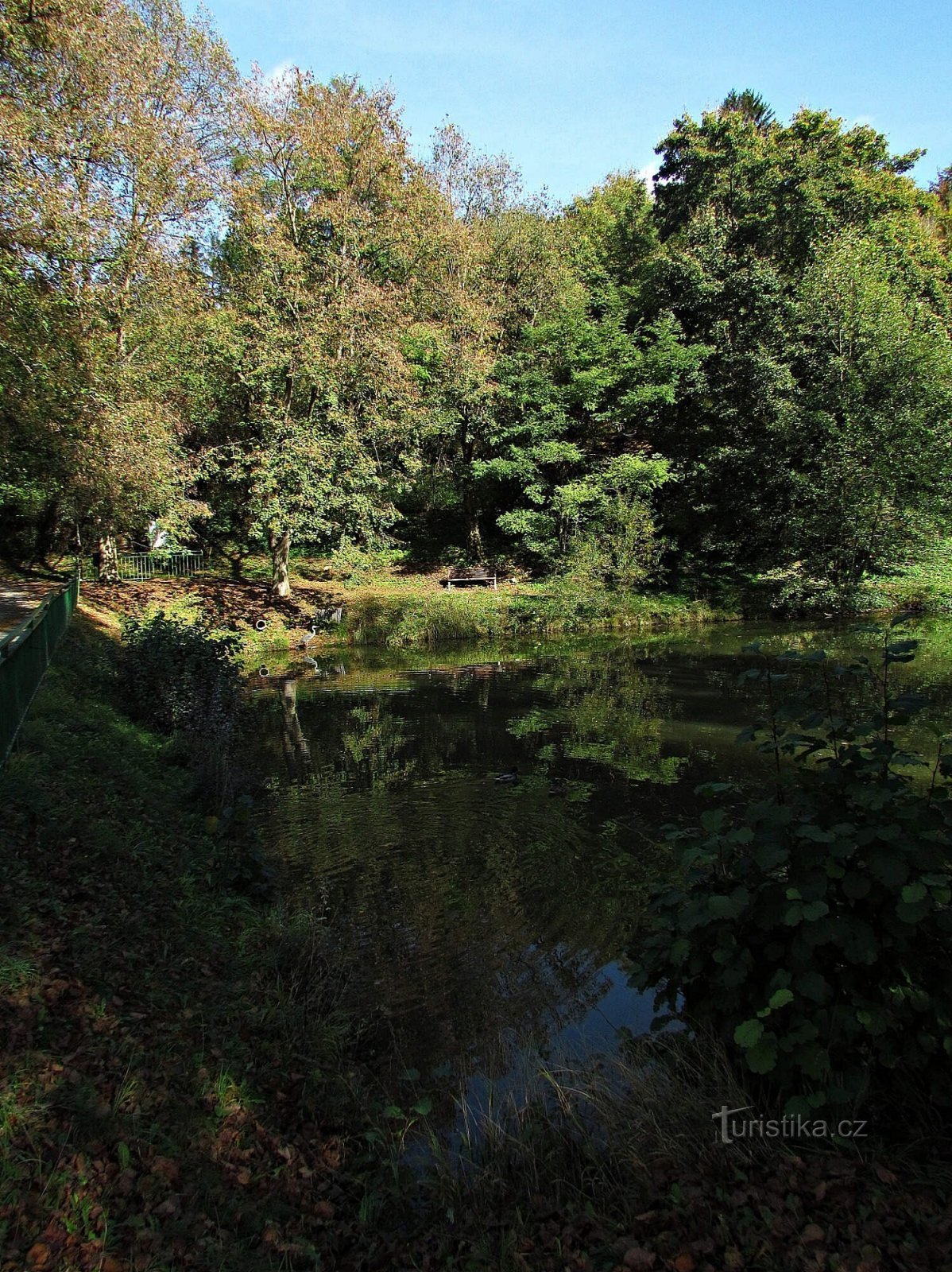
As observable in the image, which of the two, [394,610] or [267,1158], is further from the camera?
[394,610]

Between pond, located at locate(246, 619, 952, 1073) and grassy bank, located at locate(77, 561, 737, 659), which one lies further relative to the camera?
grassy bank, located at locate(77, 561, 737, 659)

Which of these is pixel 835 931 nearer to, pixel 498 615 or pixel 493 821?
pixel 493 821

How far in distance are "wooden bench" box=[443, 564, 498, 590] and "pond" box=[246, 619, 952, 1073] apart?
495 inches

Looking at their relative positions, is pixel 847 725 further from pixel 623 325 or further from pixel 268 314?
pixel 623 325

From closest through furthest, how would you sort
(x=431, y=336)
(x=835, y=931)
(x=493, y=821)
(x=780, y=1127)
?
(x=835, y=931), (x=780, y=1127), (x=493, y=821), (x=431, y=336)

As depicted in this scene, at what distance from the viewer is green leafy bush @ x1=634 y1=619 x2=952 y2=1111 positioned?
3004 millimetres

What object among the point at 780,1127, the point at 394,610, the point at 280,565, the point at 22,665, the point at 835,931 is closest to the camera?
the point at 835,931

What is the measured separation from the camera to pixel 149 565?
89.2 ft

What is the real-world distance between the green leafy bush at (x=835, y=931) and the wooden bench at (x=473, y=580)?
27461 millimetres

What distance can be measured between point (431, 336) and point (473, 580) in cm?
1010

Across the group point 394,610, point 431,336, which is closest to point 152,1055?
point 394,610

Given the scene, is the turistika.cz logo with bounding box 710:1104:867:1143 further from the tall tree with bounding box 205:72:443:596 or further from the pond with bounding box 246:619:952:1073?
the tall tree with bounding box 205:72:443:596

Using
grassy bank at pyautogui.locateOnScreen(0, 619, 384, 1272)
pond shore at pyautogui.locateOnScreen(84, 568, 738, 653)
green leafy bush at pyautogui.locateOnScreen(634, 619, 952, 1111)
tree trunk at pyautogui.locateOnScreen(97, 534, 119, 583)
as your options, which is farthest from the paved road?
green leafy bush at pyautogui.locateOnScreen(634, 619, 952, 1111)

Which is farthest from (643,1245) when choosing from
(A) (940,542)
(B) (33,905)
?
(A) (940,542)
